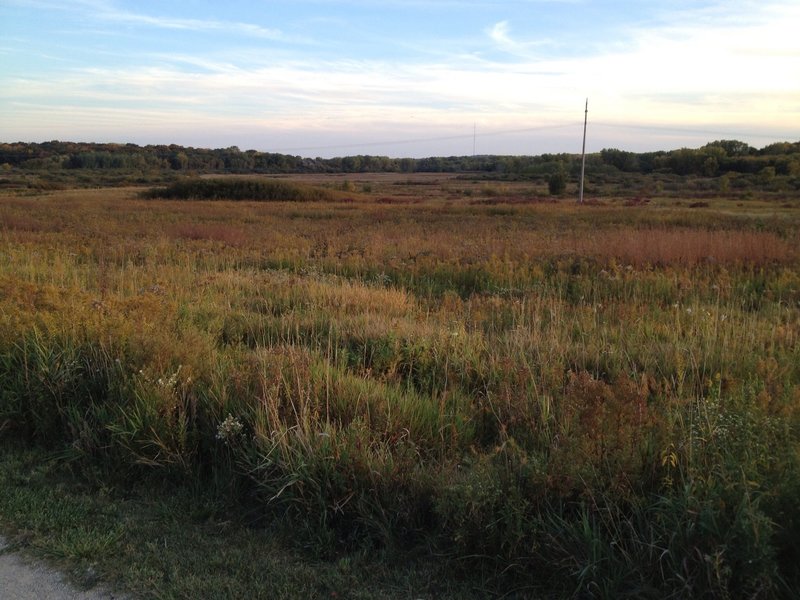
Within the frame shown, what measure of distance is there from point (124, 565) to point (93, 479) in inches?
49.0

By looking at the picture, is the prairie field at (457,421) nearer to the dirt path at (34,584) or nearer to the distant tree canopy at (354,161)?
the dirt path at (34,584)

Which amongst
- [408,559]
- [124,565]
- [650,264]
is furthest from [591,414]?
[650,264]

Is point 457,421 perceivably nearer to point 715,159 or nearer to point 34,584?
point 34,584

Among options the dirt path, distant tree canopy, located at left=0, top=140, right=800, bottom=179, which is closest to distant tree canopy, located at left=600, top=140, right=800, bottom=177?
distant tree canopy, located at left=0, top=140, right=800, bottom=179

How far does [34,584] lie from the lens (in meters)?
3.22

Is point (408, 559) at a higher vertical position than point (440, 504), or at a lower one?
lower

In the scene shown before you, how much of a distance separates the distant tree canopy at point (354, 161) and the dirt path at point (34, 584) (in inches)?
4062

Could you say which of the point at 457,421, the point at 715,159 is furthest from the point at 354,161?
the point at 457,421

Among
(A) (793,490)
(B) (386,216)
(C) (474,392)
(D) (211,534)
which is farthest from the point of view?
(B) (386,216)

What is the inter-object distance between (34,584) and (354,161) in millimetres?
162444

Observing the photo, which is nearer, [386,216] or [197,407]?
[197,407]

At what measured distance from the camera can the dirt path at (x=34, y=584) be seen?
312cm

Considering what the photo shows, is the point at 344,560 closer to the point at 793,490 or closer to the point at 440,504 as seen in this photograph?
the point at 440,504

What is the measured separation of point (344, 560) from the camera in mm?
3299
